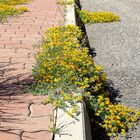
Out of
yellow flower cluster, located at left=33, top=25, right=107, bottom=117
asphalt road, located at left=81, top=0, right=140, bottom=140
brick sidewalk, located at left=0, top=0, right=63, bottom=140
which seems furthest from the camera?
asphalt road, located at left=81, top=0, right=140, bottom=140

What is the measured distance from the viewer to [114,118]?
18.4 ft

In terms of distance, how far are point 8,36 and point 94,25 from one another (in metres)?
4.25

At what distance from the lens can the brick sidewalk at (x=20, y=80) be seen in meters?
4.60

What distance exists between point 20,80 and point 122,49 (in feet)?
14.3

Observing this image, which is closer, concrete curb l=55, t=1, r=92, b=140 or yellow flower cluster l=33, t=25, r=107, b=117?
concrete curb l=55, t=1, r=92, b=140

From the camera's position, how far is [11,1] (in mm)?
13281

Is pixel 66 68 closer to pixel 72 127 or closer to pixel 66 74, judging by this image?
pixel 66 74

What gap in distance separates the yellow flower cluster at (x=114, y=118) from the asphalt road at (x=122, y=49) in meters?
0.17

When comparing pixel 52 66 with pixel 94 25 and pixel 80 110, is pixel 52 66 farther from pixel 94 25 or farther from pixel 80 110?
pixel 94 25

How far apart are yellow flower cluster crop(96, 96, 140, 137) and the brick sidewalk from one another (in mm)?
893

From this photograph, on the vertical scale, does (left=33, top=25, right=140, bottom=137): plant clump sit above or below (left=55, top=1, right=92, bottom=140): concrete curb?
above

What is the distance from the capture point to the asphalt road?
285 inches

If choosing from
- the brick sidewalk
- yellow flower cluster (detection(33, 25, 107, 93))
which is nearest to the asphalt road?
yellow flower cluster (detection(33, 25, 107, 93))

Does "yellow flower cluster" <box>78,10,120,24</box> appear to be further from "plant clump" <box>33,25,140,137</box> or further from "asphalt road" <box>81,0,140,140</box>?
"plant clump" <box>33,25,140,137</box>
